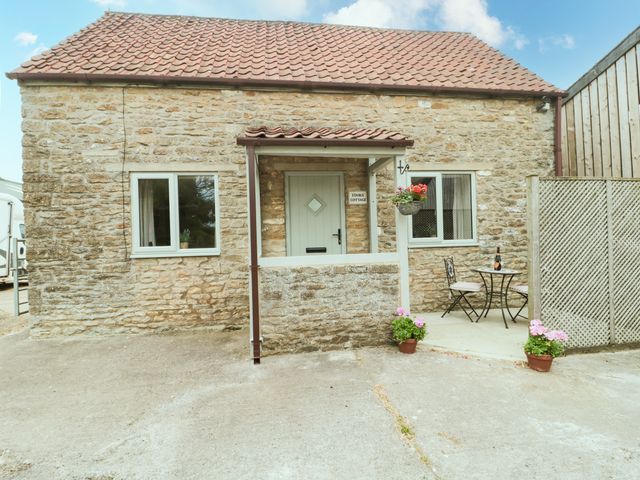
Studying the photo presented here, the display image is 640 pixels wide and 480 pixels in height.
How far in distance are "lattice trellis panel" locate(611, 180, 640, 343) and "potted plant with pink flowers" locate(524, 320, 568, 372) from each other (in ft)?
4.07

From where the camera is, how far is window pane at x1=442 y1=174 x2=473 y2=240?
22.3 ft

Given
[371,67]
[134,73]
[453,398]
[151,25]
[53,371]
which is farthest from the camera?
[151,25]

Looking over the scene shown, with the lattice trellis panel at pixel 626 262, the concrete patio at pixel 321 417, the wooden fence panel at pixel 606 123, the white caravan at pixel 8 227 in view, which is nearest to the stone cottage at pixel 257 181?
the wooden fence panel at pixel 606 123

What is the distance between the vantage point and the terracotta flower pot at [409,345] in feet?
14.9

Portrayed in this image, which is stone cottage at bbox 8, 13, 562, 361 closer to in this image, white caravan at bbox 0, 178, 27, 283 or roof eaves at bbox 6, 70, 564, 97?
roof eaves at bbox 6, 70, 564, 97

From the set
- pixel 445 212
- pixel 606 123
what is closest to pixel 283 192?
pixel 445 212

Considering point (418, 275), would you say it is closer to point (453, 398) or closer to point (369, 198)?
point (369, 198)

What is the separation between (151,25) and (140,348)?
7.15m

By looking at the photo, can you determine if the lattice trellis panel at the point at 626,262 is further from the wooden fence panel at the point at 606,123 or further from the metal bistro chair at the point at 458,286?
the metal bistro chair at the point at 458,286

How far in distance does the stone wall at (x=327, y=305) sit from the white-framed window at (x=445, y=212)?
220cm

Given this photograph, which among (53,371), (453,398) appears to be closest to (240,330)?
(53,371)

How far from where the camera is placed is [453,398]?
3.39m

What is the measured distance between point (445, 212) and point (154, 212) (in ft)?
18.0

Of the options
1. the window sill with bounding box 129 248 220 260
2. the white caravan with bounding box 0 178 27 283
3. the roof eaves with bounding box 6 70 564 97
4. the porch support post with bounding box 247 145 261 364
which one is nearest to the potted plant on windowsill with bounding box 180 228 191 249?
the window sill with bounding box 129 248 220 260
